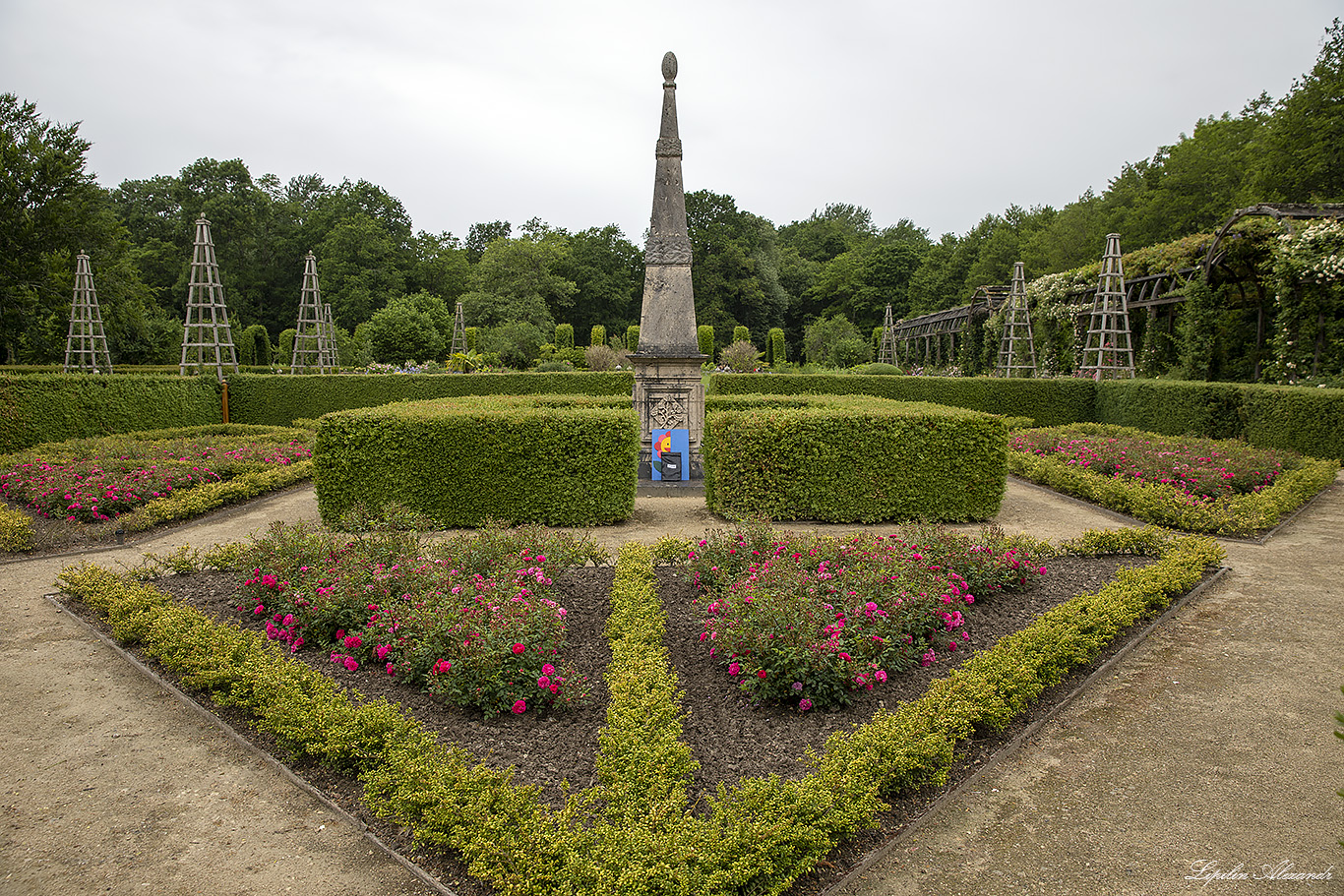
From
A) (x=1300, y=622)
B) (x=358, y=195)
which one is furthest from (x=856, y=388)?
(x=358, y=195)

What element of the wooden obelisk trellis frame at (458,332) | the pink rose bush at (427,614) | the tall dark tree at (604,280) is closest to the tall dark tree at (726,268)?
the tall dark tree at (604,280)

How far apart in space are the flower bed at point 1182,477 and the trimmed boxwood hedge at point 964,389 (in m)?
4.07

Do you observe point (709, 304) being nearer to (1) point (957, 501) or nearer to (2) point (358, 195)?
(2) point (358, 195)

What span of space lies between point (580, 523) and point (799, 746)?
504 cm

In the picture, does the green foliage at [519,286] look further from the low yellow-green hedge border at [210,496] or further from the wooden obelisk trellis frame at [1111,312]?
the low yellow-green hedge border at [210,496]

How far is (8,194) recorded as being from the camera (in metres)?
24.7

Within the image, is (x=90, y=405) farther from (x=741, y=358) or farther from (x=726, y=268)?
(x=726, y=268)

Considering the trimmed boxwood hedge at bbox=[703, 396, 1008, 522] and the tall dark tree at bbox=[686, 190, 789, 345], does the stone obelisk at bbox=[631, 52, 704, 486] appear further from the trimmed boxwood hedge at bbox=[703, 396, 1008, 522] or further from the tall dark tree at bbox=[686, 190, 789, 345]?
the tall dark tree at bbox=[686, 190, 789, 345]

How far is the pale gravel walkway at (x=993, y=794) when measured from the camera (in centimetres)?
277

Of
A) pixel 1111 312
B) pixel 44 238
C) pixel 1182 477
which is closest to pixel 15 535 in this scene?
pixel 1182 477

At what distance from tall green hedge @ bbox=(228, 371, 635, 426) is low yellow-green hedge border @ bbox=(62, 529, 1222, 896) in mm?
11723

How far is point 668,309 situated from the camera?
11641 mm

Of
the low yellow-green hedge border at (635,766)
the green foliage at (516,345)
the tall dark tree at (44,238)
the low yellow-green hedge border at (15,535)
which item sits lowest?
the low yellow-green hedge border at (635,766)

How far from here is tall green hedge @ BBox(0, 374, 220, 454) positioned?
1151cm
